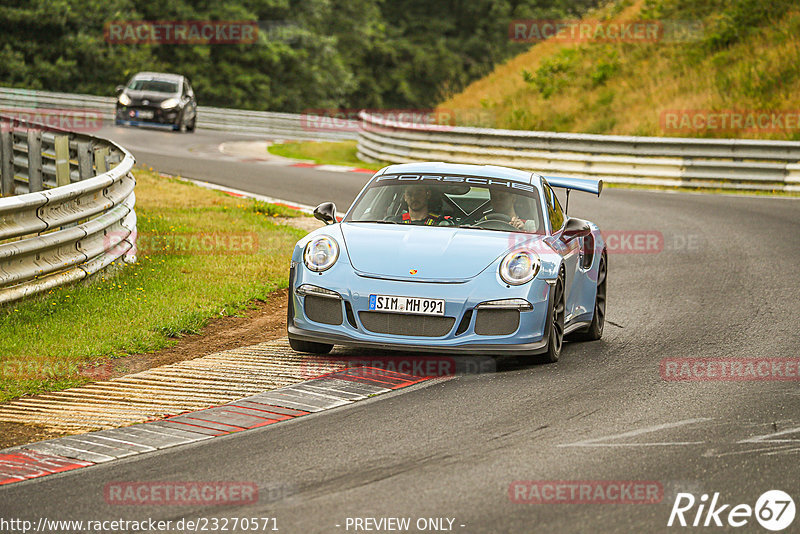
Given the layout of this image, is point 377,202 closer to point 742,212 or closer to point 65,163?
point 65,163

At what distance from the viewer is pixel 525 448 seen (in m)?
5.74

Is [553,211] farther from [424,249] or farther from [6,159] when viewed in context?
[6,159]

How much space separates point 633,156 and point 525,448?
696 inches

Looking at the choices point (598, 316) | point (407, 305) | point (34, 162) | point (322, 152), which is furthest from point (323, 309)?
point (322, 152)

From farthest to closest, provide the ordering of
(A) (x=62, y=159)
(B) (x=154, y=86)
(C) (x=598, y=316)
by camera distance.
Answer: (B) (x=154, y=86)
(A) (x=62, y=159)
(C) (x=598, y=316)

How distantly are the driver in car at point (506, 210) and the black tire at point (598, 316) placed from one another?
1037 millimetres

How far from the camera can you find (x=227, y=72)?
50.5 meters

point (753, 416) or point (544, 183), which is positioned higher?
point (544, 183)

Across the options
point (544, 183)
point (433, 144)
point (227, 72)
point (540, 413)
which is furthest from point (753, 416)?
point (227, 72)

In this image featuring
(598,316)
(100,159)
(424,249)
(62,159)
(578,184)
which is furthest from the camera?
(62,159)

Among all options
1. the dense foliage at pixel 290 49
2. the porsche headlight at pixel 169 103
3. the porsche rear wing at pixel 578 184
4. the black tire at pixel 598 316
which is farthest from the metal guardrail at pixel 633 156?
the dense foliage at pixel 290 49

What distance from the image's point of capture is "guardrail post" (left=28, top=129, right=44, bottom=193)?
15522 millimetres

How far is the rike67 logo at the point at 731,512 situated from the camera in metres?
4.72

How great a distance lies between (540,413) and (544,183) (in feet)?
10.4
